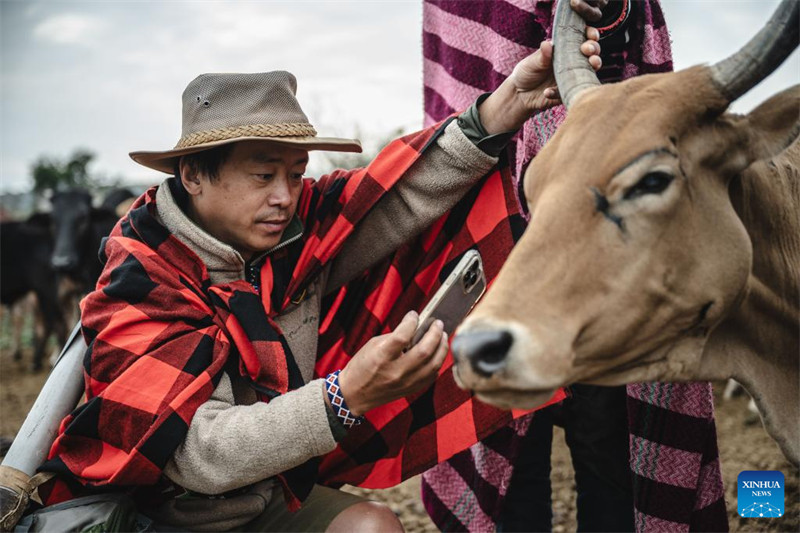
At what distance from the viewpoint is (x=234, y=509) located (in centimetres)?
236

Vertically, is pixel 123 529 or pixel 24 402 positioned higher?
pixel 123 529

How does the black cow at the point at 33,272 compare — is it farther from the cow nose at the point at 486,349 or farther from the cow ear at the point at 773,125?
the cow ear at the point at 773,125

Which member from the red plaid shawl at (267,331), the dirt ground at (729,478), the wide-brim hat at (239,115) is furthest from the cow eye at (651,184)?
the dirt ground at (729,478)

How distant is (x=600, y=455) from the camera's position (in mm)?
2801

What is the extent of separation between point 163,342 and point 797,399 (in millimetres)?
1847

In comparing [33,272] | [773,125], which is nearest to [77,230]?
[33,272]

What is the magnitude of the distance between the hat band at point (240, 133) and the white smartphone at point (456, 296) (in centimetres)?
75

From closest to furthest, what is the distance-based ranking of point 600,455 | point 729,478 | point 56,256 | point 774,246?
point 774,246 < point 600,455 < point 729,478 < point 56,256

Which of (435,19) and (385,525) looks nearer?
(385,525)

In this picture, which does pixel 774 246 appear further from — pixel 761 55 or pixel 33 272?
pixel 33 272

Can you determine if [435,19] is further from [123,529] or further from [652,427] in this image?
[123,529]

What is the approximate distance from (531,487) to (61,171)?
21.4 meters

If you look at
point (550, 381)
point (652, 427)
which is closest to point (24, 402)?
point (652, 427)

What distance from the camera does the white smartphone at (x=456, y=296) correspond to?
208cm
